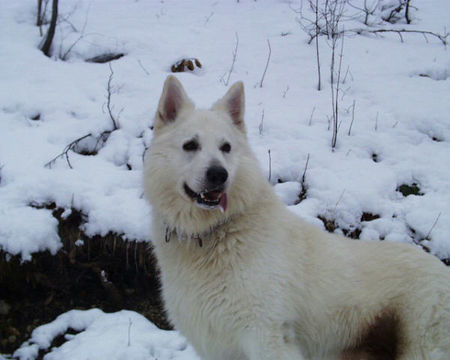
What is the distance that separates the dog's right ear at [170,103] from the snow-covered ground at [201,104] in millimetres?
1460

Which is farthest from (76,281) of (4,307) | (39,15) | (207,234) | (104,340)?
(39,15)

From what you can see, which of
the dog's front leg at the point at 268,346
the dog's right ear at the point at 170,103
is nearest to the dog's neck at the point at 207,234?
the dog's front leg at the point at 268,346

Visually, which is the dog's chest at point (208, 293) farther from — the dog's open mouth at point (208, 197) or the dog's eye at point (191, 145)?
the dog's eye at point (191, 145)

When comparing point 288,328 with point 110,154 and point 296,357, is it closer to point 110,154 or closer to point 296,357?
point 296,357

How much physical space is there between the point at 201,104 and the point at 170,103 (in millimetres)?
2921

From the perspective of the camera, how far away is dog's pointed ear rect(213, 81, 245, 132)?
10.2ft

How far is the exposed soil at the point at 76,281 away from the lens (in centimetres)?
365

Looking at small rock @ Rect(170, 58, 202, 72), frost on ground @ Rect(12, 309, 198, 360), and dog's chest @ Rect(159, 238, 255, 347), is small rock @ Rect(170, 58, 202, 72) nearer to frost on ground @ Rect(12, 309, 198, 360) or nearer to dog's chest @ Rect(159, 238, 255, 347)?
frost on ground @ Rect(12, 309, 198, 360)

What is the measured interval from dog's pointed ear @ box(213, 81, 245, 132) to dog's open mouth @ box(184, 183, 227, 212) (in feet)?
2.77

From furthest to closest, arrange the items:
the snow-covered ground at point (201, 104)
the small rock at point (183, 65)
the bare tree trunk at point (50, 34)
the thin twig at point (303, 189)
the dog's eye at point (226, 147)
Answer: the small rock at point (183, 65)
the bare tree trunk at point (50, 34)
the thin twig at point (303, 189)
the snow-covered ground at point (201, 104)
the dog's eye at point (226, 147)

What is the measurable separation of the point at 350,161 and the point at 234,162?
2.85 meters

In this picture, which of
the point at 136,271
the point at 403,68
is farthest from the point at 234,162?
the point at 403,68

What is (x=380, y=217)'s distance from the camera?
447cm

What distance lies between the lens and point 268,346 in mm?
2264
